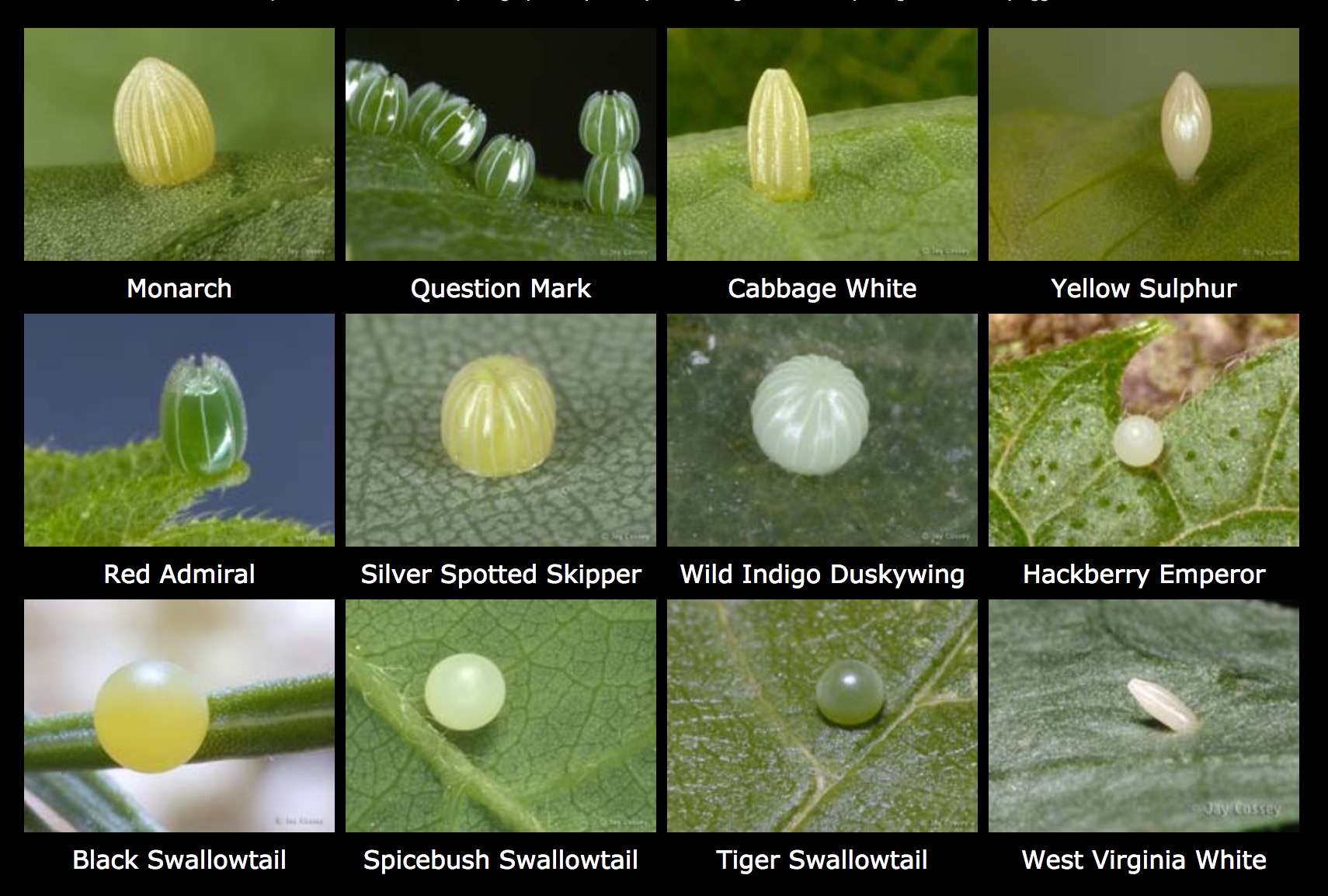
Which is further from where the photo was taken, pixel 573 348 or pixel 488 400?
pixel 573 348

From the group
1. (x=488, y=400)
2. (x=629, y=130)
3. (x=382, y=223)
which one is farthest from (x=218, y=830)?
(x=629, y=130)

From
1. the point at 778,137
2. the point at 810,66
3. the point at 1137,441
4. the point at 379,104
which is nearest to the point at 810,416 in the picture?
the point at 778,137

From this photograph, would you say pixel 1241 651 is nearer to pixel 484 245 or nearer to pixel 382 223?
pixel 484 245

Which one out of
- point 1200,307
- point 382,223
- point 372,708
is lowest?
point 372,708

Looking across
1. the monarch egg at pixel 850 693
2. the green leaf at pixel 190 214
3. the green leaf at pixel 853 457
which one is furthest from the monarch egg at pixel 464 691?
the green leaf at pixel 190 214

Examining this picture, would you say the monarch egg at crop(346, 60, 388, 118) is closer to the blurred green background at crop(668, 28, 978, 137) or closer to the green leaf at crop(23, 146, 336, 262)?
the green leaf at crop(23, 146, 336, 262)

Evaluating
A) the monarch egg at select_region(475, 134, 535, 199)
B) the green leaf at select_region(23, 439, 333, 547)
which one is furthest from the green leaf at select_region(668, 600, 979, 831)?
the monarch egg at select_region(475, 134, 535, 199)

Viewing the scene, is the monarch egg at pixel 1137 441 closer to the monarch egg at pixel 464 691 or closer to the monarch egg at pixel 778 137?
the monarch egg at pixel 778 137
